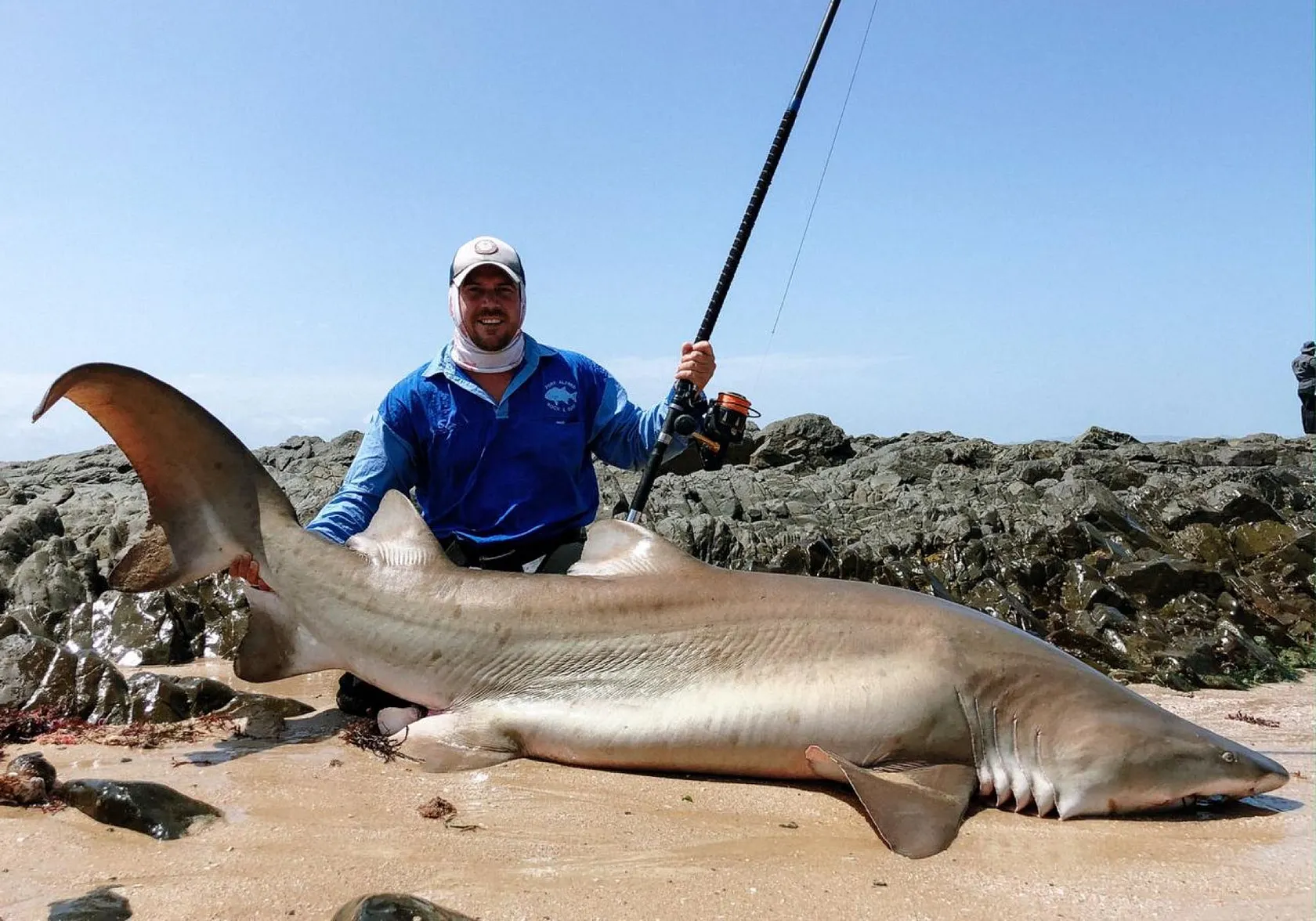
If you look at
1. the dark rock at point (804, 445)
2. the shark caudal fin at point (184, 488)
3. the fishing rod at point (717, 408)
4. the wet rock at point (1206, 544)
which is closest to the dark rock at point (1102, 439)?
the dark rock at point (804, 445)

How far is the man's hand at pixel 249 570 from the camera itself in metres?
4.34

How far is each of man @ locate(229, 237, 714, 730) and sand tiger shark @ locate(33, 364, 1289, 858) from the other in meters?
0.80

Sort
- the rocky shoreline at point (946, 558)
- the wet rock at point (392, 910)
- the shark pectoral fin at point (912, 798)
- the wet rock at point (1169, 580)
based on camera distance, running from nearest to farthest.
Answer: the wet rock at point (392, 910)
the shark pectoral fin at point (912, 798)
the rocky shoreline at point (946, 558)
the wet rock at point (1169, 580)

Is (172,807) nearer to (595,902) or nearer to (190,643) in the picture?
(595,902)

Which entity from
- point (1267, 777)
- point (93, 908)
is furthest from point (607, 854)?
point (1267, 777)

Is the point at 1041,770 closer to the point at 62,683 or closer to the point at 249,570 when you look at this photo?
the point at 249,570

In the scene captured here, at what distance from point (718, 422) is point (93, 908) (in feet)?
12.0

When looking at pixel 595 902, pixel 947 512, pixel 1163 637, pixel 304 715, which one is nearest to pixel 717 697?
pixel 595 902

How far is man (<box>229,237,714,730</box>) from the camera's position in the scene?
528 cm

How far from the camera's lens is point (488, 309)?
17.9 ft

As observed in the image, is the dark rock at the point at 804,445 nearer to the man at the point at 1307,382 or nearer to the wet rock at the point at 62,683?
the wet rock at the point at 62,683

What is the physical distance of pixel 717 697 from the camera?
387cm

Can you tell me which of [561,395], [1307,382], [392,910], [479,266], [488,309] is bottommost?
[392,910]

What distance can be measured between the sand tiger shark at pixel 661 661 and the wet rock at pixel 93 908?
150 centimetres
